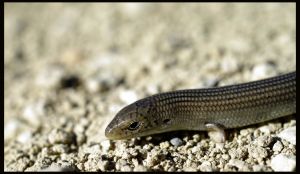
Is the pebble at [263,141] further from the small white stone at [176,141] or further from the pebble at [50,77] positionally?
the pebble at [50,77]

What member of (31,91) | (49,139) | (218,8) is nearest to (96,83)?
(31,91)

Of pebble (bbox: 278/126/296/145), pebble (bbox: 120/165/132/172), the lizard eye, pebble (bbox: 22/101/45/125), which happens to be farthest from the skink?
pebble (bbox: 22/101/45/125)

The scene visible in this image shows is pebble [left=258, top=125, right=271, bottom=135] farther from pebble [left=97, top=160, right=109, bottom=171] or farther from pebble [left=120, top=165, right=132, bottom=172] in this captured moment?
pebble [left=97, top=160, right=109, bottom=171]

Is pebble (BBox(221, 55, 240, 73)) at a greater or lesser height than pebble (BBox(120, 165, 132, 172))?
greater

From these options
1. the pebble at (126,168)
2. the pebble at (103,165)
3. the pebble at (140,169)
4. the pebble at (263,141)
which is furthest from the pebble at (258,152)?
the pebble at (103,165)

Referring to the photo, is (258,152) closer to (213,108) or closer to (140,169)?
(213,108)

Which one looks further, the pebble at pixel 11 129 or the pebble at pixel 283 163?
the pebble at pixel 11 129
